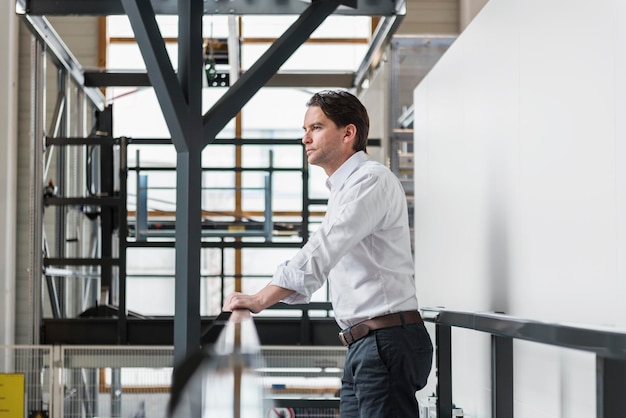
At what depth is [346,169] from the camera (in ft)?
9.04

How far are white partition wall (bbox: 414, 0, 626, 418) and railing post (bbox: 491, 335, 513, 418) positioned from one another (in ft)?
0.40

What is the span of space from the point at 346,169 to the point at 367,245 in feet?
0.79

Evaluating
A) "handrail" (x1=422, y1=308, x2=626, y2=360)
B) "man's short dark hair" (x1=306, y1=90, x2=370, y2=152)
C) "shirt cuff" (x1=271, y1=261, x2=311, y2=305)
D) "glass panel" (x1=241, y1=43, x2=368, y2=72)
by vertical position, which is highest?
"glass panel" (x1=241, y1=43, x2=368, y2=72)

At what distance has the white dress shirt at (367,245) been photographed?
8.28 ft

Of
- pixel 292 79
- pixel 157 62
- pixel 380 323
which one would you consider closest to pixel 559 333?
pixel 380 323

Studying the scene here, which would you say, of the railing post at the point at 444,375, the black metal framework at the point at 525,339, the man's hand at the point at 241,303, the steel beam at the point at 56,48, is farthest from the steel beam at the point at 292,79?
the man's hand at the point at 241,303

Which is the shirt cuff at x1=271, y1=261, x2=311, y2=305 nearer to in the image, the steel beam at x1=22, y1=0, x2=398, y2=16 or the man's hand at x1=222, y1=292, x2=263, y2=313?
the man's hand at x1=222, y1=292, x2=263, y2=313

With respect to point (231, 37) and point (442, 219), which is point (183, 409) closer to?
point (442, 219)

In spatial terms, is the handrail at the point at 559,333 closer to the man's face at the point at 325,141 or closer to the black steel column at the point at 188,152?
the man's face at the point at 325,141

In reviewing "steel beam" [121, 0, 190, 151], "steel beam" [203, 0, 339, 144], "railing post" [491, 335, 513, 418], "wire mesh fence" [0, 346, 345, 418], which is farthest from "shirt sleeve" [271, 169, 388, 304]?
"wire mesh fence" [0, 346, 345, 418]

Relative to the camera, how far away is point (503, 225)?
10.9 feet

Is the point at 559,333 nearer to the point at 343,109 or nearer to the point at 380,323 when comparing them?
the point at 380,323

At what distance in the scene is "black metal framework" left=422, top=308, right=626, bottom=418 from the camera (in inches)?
58.8

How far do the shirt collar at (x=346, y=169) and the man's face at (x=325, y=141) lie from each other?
0.03 m
